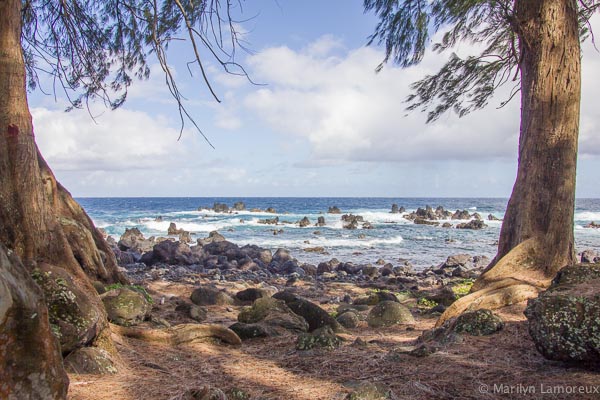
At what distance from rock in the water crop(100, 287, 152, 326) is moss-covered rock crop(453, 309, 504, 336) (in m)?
3.05

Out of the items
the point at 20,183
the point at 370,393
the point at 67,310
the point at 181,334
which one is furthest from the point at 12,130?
the point at 370,393

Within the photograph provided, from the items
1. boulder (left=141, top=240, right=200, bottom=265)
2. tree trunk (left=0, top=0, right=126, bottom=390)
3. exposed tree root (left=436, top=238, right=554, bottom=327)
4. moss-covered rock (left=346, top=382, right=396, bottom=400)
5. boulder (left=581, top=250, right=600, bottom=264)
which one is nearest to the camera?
moss-covered rock (left=346, top=382, right=396, bottom=400)

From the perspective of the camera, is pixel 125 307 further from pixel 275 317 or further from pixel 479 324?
pixel 479 324

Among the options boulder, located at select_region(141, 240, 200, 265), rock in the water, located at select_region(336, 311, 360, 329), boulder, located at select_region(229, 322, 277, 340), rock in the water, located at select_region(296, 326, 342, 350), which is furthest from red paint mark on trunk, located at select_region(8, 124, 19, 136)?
boulder, located at select_region(141, 240, 200, 265)

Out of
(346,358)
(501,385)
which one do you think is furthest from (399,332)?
(501,385)

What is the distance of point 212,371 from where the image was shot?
3.15m

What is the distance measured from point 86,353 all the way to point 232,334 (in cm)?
156

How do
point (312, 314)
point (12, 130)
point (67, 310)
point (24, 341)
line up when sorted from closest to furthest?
point (24, 341), point (67, 310), point (12, 130), point (312, 314)

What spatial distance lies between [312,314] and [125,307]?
2.05 metres

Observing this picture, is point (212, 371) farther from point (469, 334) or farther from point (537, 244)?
point (537, 244)

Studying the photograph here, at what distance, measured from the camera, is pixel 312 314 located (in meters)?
5.10

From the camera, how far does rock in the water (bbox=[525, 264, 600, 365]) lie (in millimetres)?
2670

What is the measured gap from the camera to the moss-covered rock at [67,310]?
279cm

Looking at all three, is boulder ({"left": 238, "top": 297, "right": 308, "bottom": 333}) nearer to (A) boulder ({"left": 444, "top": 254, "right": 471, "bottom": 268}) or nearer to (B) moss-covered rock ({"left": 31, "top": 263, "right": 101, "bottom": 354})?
(B) moss-covered rock ({"left": 31, "top": 263, "right": 101, "bottom": 354})
